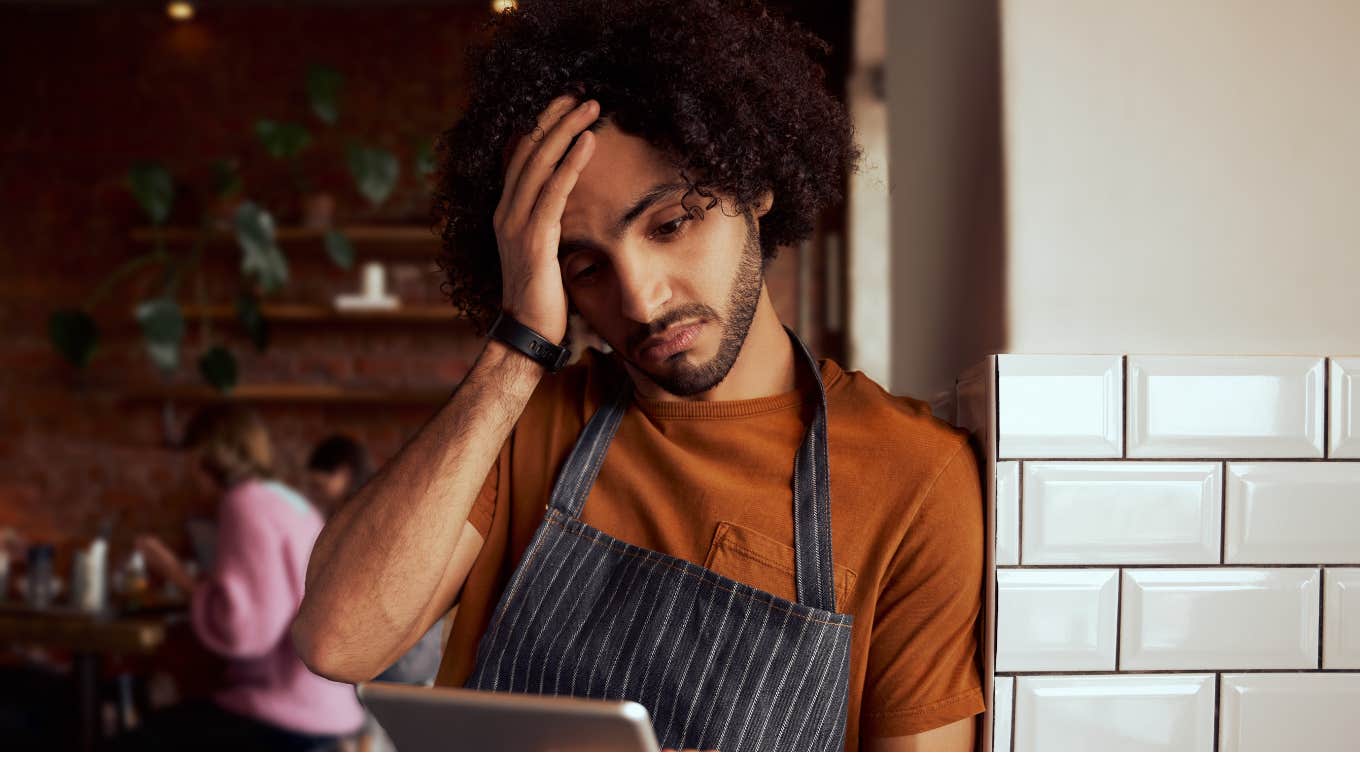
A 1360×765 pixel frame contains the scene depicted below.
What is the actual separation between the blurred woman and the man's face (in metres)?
1.85

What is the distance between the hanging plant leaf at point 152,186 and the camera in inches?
175


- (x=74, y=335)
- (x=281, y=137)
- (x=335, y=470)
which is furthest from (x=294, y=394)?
(x=281, y=137)

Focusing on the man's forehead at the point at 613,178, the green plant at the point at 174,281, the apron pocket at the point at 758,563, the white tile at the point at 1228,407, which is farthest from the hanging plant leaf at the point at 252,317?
the white tile at the point at 1228,407

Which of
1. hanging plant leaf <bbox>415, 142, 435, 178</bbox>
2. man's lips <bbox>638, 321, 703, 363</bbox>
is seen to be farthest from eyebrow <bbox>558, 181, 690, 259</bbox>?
hanging plant leaf <bbox>415, 142, 435, 178</bbox>

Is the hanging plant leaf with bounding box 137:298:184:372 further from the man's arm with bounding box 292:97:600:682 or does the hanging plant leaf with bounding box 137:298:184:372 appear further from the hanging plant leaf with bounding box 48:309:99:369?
the man's arm with bounding box 292:97:600:682

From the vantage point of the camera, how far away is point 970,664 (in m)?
1.03

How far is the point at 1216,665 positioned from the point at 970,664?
219 millimetres

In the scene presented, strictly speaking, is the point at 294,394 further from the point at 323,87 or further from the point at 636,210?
the point at 636,210

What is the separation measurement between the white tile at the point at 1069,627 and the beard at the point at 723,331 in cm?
38

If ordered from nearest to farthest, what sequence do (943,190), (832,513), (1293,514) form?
(1293,514) < (832,513) < (943,190)

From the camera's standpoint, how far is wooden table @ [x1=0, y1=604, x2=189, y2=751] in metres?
3.29

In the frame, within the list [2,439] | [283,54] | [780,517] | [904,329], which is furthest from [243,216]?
[780,517]

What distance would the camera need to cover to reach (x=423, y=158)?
4453mm

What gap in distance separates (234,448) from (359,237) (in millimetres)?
1659
